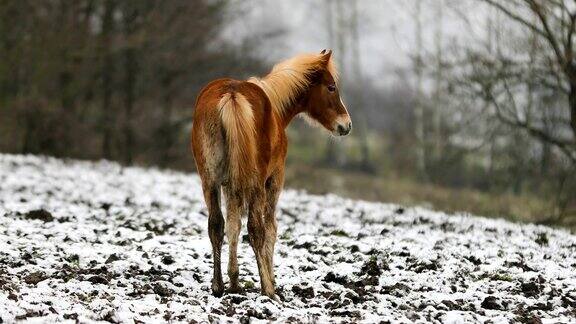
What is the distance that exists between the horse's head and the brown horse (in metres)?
0.48

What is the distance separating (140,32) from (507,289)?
48.9 ft

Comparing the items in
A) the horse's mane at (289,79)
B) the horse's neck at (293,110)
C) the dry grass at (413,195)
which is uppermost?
the horse's mane at (289,79)

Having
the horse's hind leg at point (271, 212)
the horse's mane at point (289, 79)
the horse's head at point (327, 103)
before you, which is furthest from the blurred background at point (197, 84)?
the horse's hind leg at point (271, 212)

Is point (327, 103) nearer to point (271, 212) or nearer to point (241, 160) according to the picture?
point (271, 212)

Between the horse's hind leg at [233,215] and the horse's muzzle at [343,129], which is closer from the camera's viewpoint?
the horse's hind leg at [233,215]

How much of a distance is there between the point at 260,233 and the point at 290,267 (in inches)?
59.8

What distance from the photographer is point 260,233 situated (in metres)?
6.20

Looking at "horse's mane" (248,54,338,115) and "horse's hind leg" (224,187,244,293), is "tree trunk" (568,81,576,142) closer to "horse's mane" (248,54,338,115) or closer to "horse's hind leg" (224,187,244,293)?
"horse's mane" (248,54,338,115)

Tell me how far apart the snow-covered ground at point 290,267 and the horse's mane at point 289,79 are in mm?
1895

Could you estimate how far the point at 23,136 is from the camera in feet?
60.4

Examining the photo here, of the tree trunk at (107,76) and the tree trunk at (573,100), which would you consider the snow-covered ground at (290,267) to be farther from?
the tree trunk at (107,76)

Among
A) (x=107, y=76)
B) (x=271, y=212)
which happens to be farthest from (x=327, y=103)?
(x=107, y=76)

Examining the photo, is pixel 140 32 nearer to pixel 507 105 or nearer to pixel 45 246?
pixel 507 105

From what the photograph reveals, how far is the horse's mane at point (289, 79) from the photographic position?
22.7 feet
